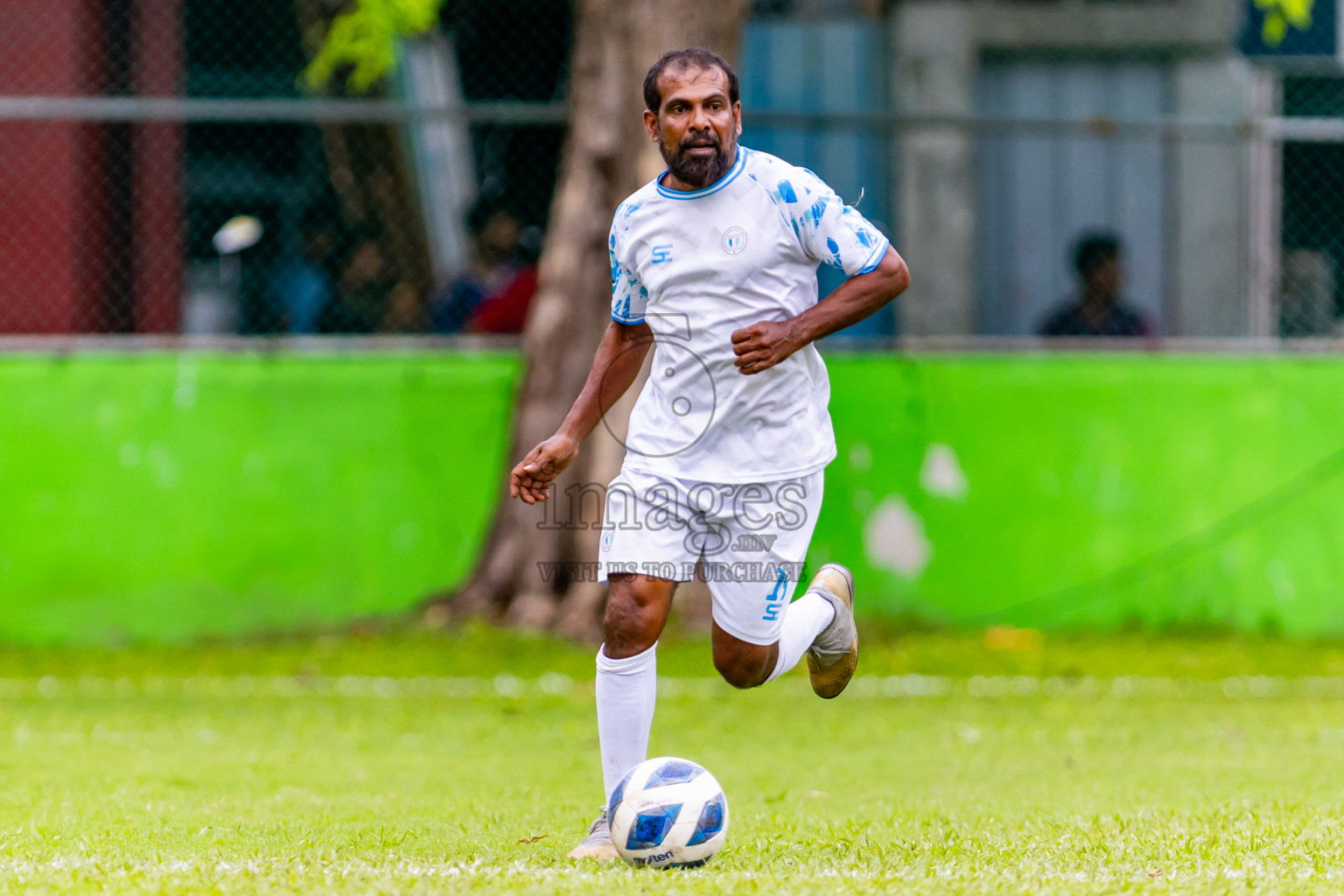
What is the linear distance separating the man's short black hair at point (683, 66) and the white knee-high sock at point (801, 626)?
1.53 metres

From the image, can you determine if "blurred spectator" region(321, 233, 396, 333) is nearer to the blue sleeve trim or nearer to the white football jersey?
the white football jersey

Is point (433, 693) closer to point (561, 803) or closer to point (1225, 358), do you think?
point (561, 803)

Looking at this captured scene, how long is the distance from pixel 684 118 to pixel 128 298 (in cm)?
681

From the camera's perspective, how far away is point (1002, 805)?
5145mm

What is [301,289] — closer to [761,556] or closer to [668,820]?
[761,556]

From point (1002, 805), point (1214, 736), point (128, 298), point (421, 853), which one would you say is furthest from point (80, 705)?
point (1214, 736)

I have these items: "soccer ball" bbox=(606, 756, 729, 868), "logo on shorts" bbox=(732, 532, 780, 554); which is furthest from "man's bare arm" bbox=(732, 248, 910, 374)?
"soccer ball" bbox=(606, 756, 729, 868)

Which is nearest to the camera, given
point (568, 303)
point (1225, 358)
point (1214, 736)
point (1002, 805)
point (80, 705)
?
point (1002, 805)

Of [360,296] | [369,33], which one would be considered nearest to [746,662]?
[360,296]

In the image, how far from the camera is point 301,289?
1002 cm

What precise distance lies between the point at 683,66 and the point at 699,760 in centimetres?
307

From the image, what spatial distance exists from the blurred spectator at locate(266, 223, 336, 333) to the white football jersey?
580 cm

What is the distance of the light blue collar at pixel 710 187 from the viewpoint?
4.46 meters

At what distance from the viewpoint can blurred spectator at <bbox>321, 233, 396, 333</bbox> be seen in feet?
32.7
